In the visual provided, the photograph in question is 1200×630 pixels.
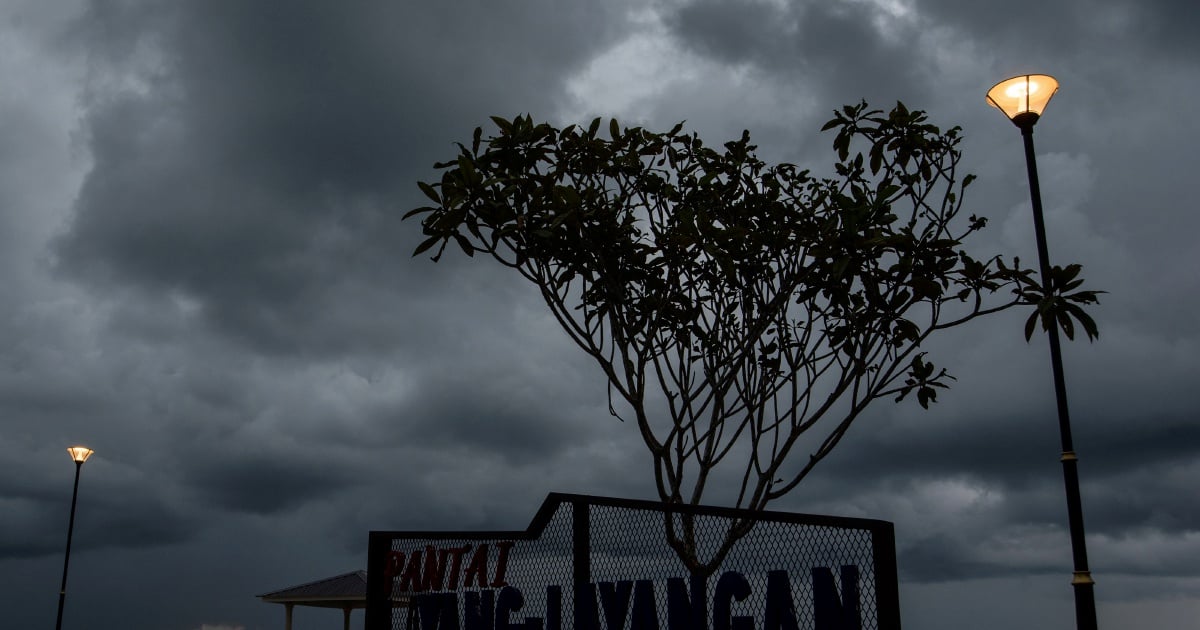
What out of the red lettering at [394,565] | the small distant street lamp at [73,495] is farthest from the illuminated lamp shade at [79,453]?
the red lettering at [394,565]

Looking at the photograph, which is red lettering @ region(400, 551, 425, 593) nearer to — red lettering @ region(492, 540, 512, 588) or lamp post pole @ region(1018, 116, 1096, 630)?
red lettering @ region(492, 540, 512, 588)

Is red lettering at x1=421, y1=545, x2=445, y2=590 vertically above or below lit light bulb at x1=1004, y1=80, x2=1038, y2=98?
below

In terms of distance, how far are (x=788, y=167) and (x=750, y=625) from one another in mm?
8025

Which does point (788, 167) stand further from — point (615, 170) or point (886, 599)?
point (886, 599)

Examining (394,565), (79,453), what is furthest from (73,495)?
(394,565)

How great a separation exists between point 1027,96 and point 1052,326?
120 inches

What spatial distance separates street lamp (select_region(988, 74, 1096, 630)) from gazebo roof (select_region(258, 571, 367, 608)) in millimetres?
20209

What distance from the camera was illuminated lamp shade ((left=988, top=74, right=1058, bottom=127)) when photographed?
13234 mm

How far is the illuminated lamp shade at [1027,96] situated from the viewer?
13234mm

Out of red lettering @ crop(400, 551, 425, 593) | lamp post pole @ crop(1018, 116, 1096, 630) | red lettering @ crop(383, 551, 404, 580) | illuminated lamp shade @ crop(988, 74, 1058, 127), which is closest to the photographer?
lamp post pole @ crop(1018, 116, 1096, 630)

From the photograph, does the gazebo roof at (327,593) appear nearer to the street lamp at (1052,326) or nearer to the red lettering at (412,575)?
the red lettering at (412,575)

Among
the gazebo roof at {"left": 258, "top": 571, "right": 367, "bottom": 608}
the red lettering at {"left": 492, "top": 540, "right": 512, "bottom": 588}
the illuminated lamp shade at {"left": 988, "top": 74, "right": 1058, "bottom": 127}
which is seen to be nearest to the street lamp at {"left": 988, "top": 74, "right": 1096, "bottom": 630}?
the illuminated lamp shade at {"left": 988, "top": 74, "right": 1058, "bottom": 127}

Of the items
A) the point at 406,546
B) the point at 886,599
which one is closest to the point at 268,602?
the point at 406,546

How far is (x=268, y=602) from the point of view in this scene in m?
30.1
